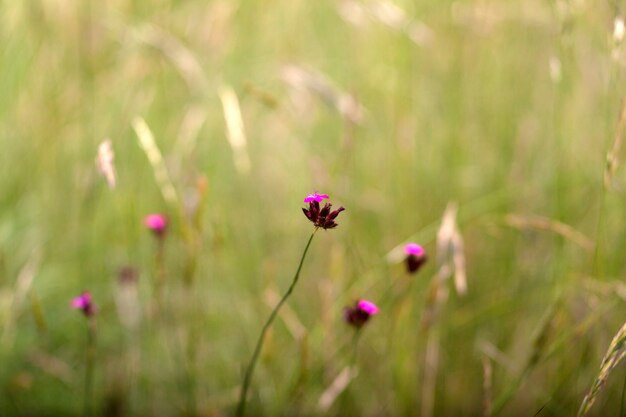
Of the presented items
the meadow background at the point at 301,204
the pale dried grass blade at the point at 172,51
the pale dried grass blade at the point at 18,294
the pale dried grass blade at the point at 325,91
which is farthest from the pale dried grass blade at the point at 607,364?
the pale dried grass blade at the point at 172,51

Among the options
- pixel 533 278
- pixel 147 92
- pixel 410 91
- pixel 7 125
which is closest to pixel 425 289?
pixel 533 278

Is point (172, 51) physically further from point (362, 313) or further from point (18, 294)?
point (362, 313)

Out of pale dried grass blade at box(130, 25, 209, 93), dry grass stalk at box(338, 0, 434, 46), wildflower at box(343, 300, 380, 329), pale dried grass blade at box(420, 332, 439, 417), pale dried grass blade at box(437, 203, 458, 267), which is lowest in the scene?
pale dried grass blade at box(420, 332, 439, 417)

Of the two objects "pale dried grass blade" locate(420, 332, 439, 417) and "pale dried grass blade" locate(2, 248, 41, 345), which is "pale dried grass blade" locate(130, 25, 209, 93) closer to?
"pale dried grass blade" locate(2, 248, 41, 345)

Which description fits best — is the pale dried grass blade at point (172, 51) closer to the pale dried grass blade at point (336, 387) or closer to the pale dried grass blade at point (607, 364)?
the pale dried grass blade at point (336, 387)

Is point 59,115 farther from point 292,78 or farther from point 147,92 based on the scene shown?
point 292,78

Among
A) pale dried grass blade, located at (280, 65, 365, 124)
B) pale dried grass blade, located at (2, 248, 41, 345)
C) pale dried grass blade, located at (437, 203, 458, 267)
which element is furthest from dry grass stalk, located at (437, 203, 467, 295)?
pale dried grass blade, located at (2, 248, 41, 345)

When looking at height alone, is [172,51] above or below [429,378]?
above

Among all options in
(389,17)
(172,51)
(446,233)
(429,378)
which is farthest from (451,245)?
(172,51)

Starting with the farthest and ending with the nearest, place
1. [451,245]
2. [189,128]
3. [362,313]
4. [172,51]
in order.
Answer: [189,128], [172,51], [451,245], [362,313]
